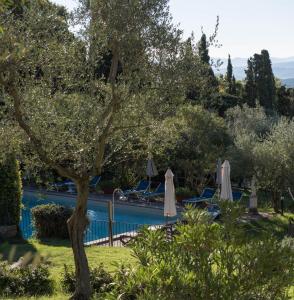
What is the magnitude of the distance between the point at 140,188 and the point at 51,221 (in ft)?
37.1

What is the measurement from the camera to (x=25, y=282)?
875 centimetres

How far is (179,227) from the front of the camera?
4.43m

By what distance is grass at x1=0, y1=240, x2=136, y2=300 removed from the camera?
1053cm

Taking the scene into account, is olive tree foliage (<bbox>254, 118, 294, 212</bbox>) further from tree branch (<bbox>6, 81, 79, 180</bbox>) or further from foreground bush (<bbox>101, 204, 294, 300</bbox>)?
foreground bush (<bbox>101, 204, 294, 300</bbox>)

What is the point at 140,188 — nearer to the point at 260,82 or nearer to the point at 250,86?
the point at 260,82

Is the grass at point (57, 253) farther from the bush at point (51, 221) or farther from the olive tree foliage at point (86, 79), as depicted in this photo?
the olive tree foliage at point (86, 79)

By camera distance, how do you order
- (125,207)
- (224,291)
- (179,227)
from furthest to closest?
(125,207) → (179,227) → (224,291)

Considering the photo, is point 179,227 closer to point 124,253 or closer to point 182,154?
point 124,253

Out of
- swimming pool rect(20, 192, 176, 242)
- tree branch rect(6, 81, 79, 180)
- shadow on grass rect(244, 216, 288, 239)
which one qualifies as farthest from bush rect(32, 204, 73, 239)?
tree branch rect(6, 81, 79, 180)

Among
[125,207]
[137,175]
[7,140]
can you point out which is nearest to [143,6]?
[7,140]

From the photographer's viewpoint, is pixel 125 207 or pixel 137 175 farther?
pixel 137 175

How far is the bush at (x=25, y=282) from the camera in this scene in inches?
336

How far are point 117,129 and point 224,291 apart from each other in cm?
346

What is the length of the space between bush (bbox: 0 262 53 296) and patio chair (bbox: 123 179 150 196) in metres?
14.6
